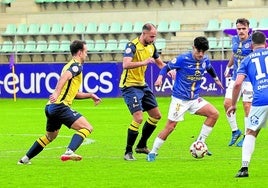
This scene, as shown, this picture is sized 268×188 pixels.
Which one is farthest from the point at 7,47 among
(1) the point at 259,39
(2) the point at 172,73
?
(1) the point at 259,39

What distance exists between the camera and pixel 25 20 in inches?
1738

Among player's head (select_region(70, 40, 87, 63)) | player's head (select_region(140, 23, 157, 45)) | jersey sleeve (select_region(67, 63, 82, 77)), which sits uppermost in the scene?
player's head (select_region(140, 23, 157, 45))

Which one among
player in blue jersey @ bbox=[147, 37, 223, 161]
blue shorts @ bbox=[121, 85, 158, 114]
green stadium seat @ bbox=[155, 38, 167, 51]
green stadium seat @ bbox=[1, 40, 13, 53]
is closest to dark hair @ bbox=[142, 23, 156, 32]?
player in blue jersey @ bbox=[147, 37, 223, 161]

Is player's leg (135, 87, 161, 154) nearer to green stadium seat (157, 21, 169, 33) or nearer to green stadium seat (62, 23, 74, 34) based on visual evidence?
green stadium seat (157, 21, 169, 33)

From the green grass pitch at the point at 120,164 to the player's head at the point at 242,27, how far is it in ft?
6.67

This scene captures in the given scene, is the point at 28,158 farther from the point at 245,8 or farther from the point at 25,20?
the point at 25,20

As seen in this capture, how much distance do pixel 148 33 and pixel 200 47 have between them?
918 mm

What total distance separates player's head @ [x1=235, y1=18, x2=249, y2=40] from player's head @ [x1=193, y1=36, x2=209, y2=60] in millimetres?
2189

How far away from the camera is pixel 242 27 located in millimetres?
17047

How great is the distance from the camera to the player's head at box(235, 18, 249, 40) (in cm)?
1692

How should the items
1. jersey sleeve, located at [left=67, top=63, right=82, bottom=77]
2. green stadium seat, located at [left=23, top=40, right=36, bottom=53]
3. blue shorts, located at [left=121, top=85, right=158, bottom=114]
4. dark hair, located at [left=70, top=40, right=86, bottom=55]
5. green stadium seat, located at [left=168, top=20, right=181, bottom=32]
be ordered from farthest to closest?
green stadium seat, located at [left=23, top=40, right=36, bottom=53], green stadium seat, located at [left=168, top=20, right=181, bottom=32], blue shorts, located at [left=121, top=85, right=158, bottom=114], dark hair, located at [left=70, top=40, right=86, bottom=55], jersey sleeve, located at [left=67, top=63, right=82, bottom=77]

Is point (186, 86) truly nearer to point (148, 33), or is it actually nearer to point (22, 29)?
point (148, 33)

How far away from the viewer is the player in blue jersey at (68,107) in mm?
13961

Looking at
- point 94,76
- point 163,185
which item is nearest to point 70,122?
point 163,185
